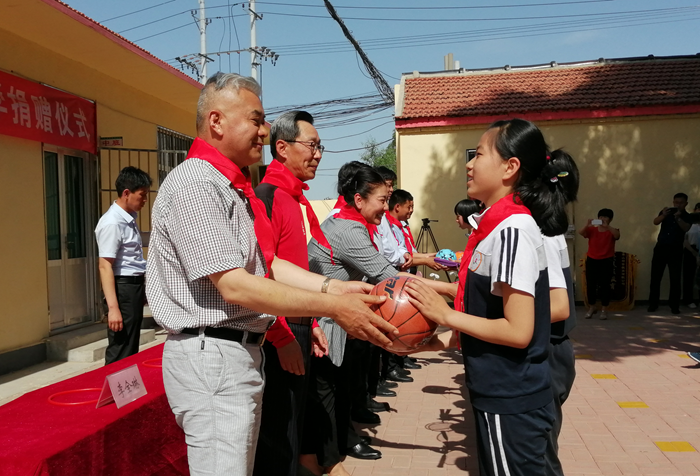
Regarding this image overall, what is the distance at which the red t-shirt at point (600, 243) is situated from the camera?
444 inches

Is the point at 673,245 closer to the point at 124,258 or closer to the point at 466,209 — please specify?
the point at 466,209

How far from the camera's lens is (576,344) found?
8.96 meters

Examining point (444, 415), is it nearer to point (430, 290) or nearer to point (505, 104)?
point (430, 290)

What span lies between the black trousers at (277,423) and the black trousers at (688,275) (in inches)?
456

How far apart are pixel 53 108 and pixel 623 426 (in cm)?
734

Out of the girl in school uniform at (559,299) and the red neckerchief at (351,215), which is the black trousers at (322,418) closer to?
the red neckerchief at (351,215)

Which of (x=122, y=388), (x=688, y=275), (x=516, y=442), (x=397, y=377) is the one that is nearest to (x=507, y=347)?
(x=516, y=442)

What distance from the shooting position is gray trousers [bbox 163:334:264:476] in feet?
6.95

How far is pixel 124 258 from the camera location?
5273 mm

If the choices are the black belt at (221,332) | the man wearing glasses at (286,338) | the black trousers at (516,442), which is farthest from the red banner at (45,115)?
the black trousers at (516,442)

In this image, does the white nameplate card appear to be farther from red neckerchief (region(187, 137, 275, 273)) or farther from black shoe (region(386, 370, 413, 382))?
black shoe (region(386, 370, 413, 382))

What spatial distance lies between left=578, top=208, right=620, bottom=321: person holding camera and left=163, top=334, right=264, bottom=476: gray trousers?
10.3m

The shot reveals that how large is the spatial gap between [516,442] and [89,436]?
1.65 meters

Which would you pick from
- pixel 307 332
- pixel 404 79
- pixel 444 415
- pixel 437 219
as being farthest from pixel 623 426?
pixel 404 79
